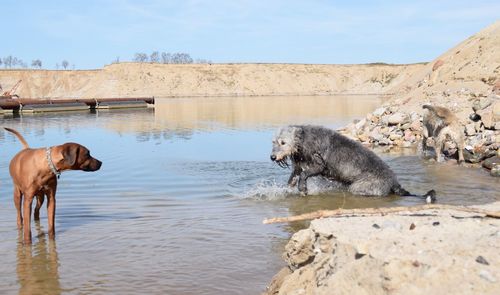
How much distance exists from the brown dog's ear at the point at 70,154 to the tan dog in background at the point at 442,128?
1083 cm

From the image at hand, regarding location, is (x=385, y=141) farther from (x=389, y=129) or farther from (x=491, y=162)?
(x=491, y=162)

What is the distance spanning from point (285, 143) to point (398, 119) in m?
12.6

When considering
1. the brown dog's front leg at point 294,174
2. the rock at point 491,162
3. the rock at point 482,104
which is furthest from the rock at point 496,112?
the brown dog's front leg at point 294,174

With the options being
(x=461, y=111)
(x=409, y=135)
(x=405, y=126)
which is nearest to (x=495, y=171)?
(x=409, y=135)

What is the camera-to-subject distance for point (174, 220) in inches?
367

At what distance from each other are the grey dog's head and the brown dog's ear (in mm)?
3944

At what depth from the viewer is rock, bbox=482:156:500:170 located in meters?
13.6

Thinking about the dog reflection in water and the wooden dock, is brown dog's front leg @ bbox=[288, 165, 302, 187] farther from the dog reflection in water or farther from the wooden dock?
the wooden dock

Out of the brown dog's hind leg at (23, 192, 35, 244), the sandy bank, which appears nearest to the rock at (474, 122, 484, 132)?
the brown dog's hind leg at (23, 192, 35, 244)

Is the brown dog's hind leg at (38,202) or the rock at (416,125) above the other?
the rock at (416,125)

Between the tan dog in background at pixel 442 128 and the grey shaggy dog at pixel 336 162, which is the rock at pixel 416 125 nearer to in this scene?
the tan dog in background at pixel 442 128

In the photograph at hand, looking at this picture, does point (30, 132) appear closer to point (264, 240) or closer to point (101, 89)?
point (264, 240)

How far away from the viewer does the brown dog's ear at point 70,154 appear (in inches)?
306

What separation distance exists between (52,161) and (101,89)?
423ft
